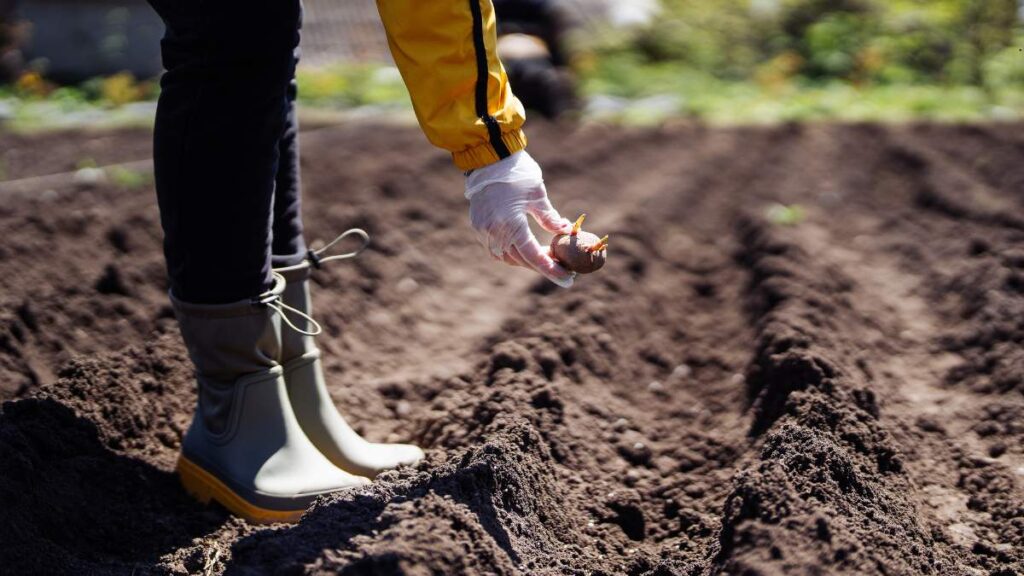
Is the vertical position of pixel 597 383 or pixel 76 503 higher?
pixel 76 503

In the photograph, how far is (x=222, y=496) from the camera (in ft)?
7.63

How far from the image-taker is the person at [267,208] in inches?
76.5

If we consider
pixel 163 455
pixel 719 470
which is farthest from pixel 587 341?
pixel 163 455

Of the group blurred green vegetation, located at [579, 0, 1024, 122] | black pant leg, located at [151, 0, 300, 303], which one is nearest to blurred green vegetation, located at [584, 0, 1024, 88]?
blurred green vegetation, located at [579, 0, 1024, 122]

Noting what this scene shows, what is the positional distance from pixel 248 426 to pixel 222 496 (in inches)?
6.7

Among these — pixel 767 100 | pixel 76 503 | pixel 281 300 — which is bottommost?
pixel 767 100

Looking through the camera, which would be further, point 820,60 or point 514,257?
point 820,60

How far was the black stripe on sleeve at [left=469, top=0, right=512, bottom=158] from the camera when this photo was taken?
1899 millimetres

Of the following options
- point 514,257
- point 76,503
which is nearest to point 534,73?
point 514,257

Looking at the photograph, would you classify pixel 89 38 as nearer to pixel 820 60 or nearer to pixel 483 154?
pixel 820 60

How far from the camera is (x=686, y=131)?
703 cm

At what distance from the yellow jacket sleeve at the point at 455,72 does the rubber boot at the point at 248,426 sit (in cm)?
61

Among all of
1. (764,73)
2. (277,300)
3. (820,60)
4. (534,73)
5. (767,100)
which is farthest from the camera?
(820,60)

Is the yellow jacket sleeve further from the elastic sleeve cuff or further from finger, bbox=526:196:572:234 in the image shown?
finger, bbox=526:196:572:234
